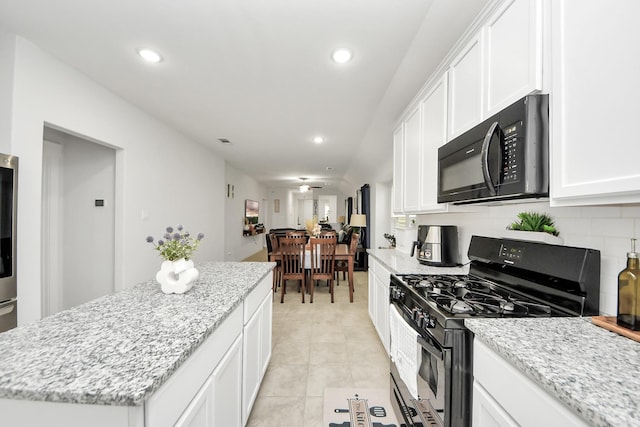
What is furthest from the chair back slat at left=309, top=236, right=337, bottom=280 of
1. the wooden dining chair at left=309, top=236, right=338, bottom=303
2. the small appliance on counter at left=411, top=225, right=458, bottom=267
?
the small appliance on counter at left=411, top=225, right=458, bottom=267

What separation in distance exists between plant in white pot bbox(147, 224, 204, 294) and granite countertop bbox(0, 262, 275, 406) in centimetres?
5

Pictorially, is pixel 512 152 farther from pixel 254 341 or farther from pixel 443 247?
pixel 254 341

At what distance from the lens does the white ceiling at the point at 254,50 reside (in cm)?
156

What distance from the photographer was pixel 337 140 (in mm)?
4332

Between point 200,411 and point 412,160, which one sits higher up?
point 412,160

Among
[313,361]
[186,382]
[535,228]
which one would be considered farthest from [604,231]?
[313,361]

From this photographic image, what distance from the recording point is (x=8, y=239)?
1769 mm

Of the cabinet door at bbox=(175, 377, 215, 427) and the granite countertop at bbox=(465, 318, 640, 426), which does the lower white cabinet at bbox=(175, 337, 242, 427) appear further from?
the granite countertop at bbox=(465, 318, 640, 426)

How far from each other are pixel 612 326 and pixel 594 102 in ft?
2.46

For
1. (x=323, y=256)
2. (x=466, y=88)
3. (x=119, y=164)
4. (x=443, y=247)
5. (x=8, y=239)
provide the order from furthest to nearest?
(x=323, y=256) → (x=119, y=164) → (x=443, y=247) → (x=8, y=239) → (x=466, y=88)

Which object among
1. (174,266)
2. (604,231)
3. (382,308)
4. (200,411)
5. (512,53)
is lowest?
(382,308)

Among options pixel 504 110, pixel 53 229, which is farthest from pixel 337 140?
pixel 53 229

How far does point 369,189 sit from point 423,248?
4.40m

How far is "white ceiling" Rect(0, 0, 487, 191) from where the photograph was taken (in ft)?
5.13
